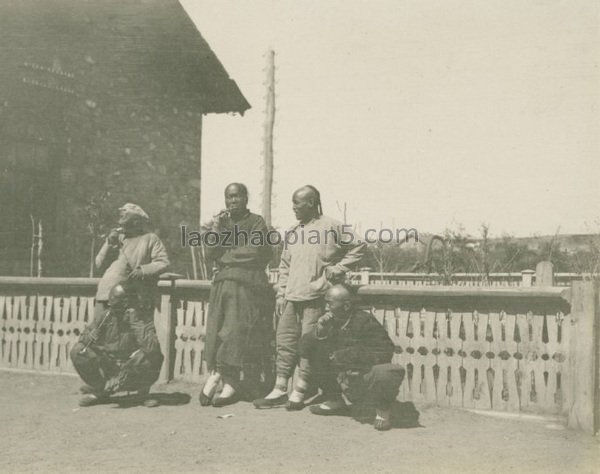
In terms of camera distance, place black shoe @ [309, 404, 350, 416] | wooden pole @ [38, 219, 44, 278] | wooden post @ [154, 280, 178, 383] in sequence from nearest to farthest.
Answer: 1. black shoe @ [309, 404, 350, 416]
2. wooden post @ [154, 280, 178, 383]
3. wooden pole @ [38, 219, 44, 278]

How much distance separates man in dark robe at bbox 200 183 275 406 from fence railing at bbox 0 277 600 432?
33.9 inches

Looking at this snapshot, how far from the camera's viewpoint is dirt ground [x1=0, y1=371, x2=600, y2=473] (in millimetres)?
4082

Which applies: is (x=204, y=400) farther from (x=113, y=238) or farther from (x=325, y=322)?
(x=113, y=238)

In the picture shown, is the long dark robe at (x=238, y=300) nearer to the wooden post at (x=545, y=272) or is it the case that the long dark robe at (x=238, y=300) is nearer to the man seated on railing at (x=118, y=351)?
the man seated on railing at (x=118, y=351)

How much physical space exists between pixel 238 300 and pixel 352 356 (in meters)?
1.28

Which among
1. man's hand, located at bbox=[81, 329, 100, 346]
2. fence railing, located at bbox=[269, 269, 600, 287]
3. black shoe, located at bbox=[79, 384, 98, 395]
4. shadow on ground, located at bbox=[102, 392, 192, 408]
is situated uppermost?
fence railing, located at bbox=[269, 269, 600, 287]

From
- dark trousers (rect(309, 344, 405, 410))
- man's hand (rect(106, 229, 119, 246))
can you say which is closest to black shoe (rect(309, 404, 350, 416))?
dark trousers (rect(309, 344, 405, 410))

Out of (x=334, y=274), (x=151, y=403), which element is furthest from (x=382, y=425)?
(x=151, y=403)

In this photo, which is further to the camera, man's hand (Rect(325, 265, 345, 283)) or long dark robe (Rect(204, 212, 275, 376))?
long dark robe (Rect(204, 212, 275, 376))

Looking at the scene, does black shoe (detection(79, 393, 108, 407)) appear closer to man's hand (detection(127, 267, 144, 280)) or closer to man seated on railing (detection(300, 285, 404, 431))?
man's hand (detection(127, 267, 144, 280))

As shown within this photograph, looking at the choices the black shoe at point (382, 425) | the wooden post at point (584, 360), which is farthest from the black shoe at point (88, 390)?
the wooden post at point (584, 360)

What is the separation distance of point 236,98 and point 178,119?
1477 mm

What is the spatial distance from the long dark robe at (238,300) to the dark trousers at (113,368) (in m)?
0.52

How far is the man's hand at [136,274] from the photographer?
19.2 feet
